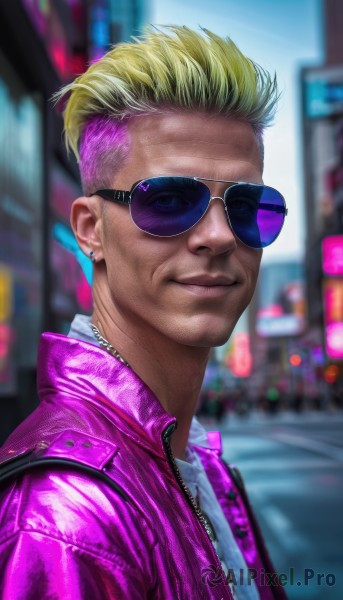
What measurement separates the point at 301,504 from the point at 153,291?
10371 millimetres

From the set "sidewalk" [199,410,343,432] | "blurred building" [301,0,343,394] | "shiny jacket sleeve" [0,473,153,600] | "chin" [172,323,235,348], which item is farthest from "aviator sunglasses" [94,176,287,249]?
"blurred building" [301,0,343,394]

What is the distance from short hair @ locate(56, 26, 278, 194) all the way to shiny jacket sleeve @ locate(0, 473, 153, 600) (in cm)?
76

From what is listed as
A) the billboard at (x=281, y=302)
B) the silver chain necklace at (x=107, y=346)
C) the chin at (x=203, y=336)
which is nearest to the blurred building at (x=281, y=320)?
the billboard at (x=281, y=302)

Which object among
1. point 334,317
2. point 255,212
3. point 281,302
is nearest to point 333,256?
point 334,317

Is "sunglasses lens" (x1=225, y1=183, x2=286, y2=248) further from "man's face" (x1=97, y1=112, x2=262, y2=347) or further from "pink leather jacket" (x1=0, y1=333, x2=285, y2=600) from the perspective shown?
"pink leather jacket" (x1=0, y1=333, x2=285, y2=600)

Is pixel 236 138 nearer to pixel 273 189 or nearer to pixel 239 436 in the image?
pixel 273 189

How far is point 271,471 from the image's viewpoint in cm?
1533

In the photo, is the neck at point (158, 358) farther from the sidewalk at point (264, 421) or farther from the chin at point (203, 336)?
the sidewalk at point (264, 421)

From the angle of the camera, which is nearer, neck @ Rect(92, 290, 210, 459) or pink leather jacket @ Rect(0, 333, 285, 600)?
pink leather jacket @ Rect(0, 333, 285, 600)

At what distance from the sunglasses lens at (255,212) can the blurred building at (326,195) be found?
160 feet

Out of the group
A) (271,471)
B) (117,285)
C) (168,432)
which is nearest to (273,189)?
(117,285)

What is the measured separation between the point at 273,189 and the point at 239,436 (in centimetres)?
2542

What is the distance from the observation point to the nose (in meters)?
1.61

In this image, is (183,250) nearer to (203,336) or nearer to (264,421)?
(203,336)
